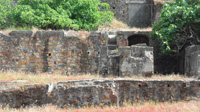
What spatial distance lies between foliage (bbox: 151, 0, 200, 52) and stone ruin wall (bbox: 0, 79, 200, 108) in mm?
4534

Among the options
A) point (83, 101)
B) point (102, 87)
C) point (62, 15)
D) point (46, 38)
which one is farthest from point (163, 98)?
point (62, 15)

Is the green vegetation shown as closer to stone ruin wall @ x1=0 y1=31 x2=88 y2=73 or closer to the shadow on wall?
stone ruin wall @ x1=0 y1=31 x2=88 y2=73

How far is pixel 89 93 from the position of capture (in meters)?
9.98

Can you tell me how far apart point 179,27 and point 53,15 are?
746 centimetres

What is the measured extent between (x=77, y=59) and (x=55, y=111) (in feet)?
17.8

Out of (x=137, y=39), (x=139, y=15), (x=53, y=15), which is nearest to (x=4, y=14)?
(x=53, y=15)

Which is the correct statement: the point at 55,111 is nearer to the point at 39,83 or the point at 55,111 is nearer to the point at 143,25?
the point at 39,83

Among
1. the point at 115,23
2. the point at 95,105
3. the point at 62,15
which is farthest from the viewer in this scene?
the point at 115,23

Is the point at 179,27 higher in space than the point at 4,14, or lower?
lower

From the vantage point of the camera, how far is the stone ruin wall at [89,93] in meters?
9.88

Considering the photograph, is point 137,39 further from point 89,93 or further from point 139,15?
point 89,93

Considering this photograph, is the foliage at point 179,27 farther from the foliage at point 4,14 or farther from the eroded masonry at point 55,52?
the foliage at point 4,14

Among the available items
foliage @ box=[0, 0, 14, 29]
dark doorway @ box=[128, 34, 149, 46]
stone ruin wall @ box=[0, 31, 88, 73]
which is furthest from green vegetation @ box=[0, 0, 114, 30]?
stone ruin wall @ box=[0, 31, 88, 73]

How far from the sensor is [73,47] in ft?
46.2
